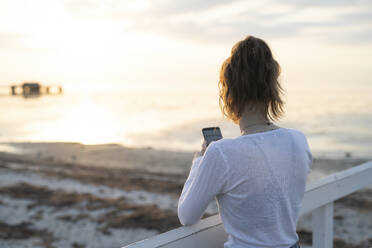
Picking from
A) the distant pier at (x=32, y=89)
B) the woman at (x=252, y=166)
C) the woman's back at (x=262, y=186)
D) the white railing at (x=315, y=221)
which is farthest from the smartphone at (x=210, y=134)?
the distant pier at (x=32, y=89)

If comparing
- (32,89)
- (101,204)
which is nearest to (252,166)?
(101,204)

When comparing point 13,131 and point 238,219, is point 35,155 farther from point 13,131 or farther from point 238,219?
point 238,219

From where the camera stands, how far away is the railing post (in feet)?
7.08

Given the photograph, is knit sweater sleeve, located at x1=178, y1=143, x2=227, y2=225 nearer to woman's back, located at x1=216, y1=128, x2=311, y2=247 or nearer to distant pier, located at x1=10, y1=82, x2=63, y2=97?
woman's back, located at x1=216, y1=128, x2=311, y2=247

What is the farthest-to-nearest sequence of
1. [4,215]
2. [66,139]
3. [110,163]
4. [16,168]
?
[66,139], [110,163], [16,168], [4,215]

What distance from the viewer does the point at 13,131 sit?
2662 centimetres

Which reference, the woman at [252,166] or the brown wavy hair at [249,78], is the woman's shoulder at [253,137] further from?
the brown wavy hair at [249,78]

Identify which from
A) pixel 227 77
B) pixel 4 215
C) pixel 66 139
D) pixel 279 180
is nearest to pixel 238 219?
pixel 279 180

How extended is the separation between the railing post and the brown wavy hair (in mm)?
1101

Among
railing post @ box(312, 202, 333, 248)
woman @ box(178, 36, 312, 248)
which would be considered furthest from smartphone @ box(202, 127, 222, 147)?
railing post @ box(312, 202, 333, 248)

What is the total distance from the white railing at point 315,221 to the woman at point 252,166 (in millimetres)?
66

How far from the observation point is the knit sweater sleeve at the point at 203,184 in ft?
4.00

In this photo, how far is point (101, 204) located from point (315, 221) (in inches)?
246

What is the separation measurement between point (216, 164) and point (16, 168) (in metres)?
12.1
